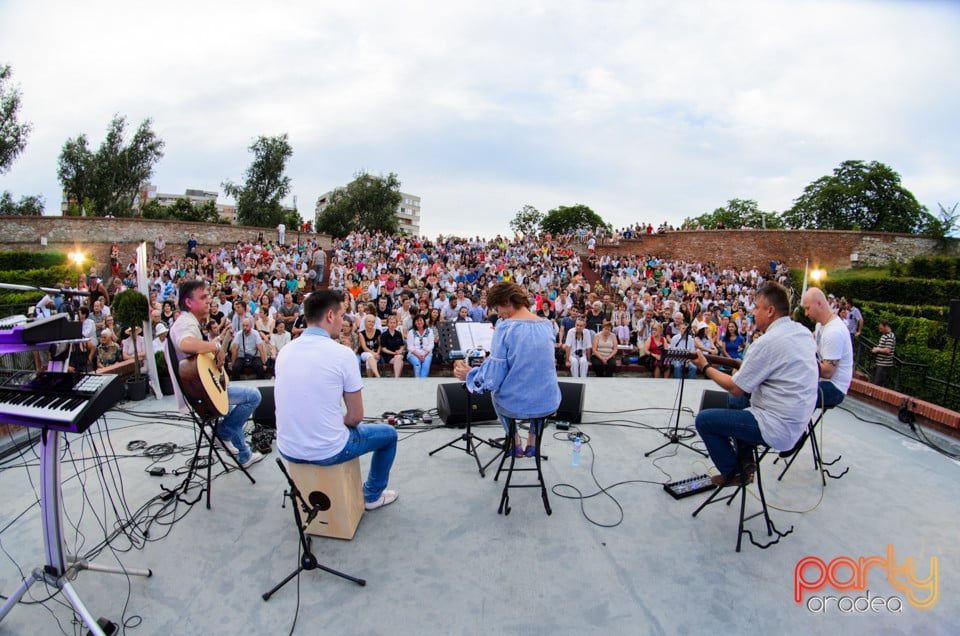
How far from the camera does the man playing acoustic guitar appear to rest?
10.4ft

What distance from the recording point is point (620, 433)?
4625 millimetres

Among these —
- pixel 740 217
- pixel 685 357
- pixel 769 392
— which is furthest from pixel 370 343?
pixel 740 217

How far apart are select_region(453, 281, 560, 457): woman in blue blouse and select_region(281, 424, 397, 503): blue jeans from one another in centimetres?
62

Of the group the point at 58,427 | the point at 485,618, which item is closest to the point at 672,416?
the point at 485,618

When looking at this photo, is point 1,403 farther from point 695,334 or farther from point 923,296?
point 923,296

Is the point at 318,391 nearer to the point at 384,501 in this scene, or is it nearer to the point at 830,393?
the point at 384,501

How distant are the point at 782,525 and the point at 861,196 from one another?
3930cm

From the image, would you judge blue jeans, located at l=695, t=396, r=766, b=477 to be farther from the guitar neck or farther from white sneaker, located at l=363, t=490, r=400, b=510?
white sneaker, located at l=363, t=490, r=400, b=510

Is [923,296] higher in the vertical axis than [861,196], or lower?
lower

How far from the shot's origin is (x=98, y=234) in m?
17.3

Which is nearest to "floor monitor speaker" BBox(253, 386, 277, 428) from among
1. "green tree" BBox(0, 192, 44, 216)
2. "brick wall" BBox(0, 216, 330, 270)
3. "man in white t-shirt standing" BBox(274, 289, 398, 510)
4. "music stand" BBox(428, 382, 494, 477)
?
"music stand" BBox(428, 382, 494, 477)

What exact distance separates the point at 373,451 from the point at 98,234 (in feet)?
65.5

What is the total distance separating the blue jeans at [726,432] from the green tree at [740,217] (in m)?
47.9

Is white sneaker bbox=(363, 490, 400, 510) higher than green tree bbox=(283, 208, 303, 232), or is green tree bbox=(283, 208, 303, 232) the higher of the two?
green tree bbox=(283, 208, 303, 232)
